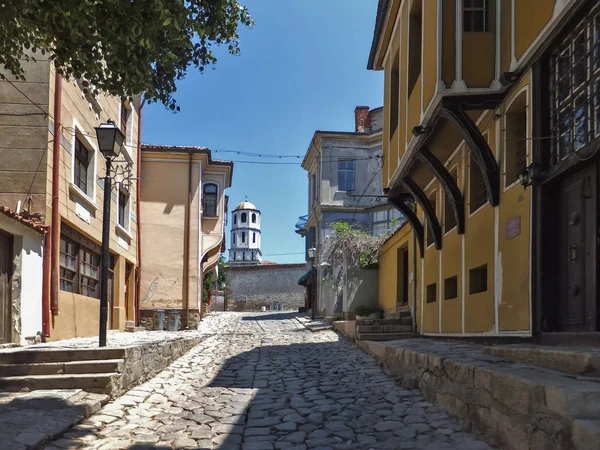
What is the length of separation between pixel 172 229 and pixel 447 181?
13.2 meters

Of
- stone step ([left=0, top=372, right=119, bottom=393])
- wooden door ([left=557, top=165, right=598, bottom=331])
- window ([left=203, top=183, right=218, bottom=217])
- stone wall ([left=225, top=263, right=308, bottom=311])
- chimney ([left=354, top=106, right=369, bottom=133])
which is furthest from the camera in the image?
stone wall ([left=225, top=263, right=308, bottom=311])

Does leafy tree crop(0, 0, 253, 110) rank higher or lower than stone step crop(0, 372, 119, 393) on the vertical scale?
higher

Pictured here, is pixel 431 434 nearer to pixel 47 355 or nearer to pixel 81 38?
pixel 47 355

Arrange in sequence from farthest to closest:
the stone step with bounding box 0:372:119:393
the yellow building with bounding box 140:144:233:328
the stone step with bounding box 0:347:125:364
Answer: the yellow building with bounding box 140:144:233:328 < the stone step with bounding box 0:347:125:364 < the stone step with bounding box 0:372:119:393

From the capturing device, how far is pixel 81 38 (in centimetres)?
591

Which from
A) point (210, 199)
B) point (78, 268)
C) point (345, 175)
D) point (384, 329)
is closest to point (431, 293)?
point (384, 329)

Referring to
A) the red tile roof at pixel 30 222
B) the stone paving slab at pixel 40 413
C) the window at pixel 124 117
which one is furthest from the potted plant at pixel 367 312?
the stone paving slab at pixel 40 413

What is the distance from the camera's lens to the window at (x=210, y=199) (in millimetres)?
22984

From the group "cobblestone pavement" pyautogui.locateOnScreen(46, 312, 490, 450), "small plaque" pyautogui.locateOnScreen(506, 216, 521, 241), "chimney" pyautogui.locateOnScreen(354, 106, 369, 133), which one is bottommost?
"cobblestone pavement" pyautogui.locateOnScreen(46, 312, 490, 450)

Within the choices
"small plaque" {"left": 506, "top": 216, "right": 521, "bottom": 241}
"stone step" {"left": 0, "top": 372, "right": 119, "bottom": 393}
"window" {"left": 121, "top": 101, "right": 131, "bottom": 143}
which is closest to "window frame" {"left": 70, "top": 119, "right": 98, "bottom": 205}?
"window" {"left": 121, "top": 101, "right": 131, "bottom": 143}

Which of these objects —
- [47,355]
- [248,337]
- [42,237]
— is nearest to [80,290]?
[42,237]

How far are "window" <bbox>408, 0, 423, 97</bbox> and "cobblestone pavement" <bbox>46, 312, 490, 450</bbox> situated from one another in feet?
16.1

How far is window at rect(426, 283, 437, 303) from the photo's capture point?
37.6ft

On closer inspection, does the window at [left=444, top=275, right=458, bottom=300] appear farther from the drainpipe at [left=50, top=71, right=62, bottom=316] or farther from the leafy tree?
the drainpipe at [left=50, top=71, right=62, bottom=316]
